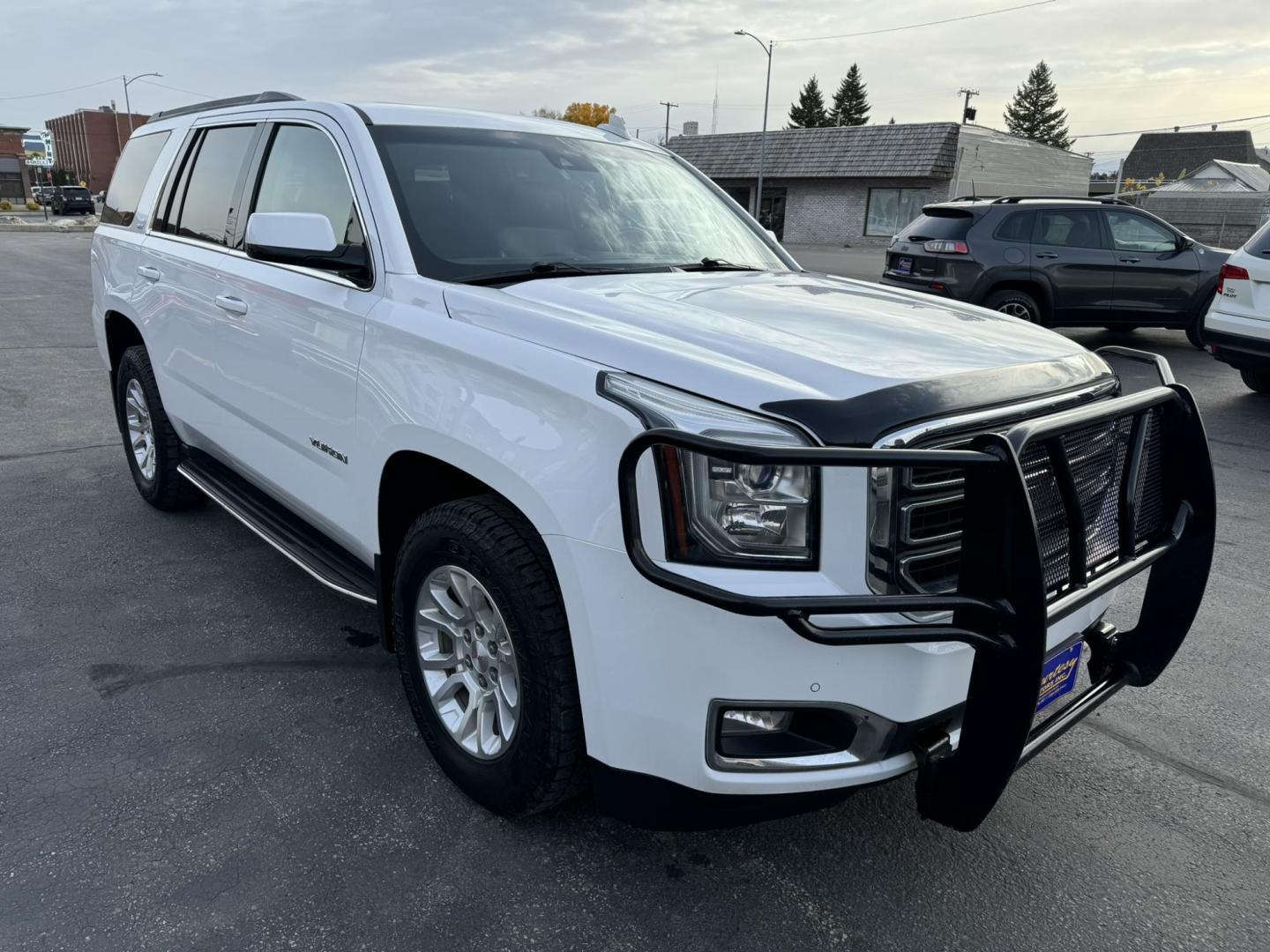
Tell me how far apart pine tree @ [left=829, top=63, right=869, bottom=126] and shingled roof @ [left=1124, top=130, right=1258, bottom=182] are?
68.5 feet

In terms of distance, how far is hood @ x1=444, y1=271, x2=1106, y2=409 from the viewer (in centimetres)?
209

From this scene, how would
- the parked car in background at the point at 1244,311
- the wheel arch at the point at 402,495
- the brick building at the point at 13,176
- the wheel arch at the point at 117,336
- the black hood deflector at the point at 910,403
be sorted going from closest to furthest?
the black hood deflector at the point at 910,403 < the wheel arch at the point at 402,495 < the wheel arch at the point at 117,336 < the parked car in background at the point at 1244,311 < the brick building at the point at 13,176

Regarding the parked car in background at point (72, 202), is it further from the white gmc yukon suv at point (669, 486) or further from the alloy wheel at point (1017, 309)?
the white gmc yukon suv at point (669, 486)

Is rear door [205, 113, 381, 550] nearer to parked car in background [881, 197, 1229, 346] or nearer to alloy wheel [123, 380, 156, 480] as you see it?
alloy wheel [123, 380, 156, 480]

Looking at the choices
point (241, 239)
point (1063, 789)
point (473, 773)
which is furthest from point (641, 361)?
point (241, 239)

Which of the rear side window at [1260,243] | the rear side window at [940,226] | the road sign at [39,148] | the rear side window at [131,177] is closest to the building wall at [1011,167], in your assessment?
the rear side window at [940,226]

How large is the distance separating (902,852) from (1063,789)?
0.66 metres

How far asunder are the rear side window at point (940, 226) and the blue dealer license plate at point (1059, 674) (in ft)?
32.2

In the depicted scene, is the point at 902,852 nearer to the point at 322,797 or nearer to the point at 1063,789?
the point at 1063,789

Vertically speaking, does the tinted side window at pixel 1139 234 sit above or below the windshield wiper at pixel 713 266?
below

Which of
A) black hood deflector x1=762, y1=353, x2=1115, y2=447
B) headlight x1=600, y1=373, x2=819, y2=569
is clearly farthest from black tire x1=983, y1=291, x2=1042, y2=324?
headlight x1=600, y1=373, x2=819, y2=569

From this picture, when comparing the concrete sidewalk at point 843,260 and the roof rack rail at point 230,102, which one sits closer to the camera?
the roof rack rail at point 230,102

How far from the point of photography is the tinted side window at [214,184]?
3994 mm

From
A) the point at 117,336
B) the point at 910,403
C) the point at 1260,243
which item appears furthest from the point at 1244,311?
the point at 117,336
